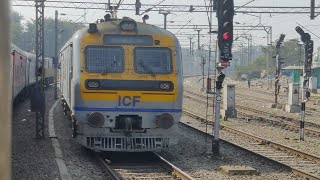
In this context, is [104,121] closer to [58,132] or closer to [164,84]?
[164,84]

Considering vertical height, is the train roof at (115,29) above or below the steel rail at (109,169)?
above

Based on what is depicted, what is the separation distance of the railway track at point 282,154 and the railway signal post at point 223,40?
1382 mm

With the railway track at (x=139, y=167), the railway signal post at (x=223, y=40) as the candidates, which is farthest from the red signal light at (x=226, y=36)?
the railway track at (x=139, y=167)

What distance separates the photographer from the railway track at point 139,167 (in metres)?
9.00

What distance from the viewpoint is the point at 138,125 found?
10094 mm

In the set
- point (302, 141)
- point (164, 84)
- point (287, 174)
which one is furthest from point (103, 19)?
point (302, 141)

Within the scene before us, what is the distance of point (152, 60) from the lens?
10.4 metres

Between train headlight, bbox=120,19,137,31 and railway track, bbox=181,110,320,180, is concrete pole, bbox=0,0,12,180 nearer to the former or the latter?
railway track, bbox=181,110,320,180

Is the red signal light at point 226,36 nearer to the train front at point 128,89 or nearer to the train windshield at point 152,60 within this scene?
the train front at point 128,89

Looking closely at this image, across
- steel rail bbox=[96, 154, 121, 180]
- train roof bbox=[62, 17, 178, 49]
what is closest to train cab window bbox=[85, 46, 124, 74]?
train roof bbox=[62, 17, 178, 49]

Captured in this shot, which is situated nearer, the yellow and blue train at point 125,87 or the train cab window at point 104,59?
the yellow and blue train at point 125,87

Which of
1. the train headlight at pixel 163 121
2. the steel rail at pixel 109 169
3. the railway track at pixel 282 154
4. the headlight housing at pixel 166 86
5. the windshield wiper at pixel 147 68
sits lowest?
the railway track at pixel 282 154

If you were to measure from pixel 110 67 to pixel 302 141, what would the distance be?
7017 mm

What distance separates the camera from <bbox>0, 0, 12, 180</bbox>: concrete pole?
1.65 meters
